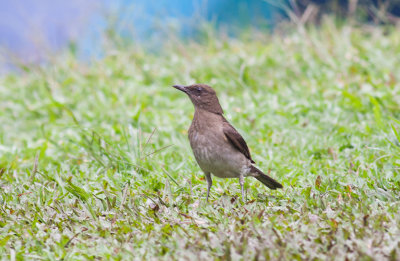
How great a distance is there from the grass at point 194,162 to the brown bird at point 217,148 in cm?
19

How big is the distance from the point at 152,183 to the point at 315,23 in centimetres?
768

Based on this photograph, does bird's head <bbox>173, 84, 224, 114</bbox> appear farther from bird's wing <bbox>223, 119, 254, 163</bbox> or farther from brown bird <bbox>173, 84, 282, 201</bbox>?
bird's wing <bbox>223, 119, 254, 163</bbox>

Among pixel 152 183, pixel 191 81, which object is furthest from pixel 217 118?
pixel 191 81

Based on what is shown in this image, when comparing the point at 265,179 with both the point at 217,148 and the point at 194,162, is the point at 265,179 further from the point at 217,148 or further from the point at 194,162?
the point at 194,162

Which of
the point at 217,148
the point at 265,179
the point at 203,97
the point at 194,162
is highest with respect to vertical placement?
the point at 203,97

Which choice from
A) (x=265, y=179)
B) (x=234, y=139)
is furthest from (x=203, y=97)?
(x=265, y=179)

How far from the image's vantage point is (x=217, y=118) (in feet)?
17.2

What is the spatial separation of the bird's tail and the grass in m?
0.09

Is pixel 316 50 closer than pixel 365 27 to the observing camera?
Yes

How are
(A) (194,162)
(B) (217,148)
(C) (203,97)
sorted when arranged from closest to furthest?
(B) (217,148)
(C) (203,97)
(A) (194,162)

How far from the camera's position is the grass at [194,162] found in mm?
3820

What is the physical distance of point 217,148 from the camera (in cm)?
498

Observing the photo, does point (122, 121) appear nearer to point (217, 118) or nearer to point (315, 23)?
point (217, 118)

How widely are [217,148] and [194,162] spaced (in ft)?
3.85
